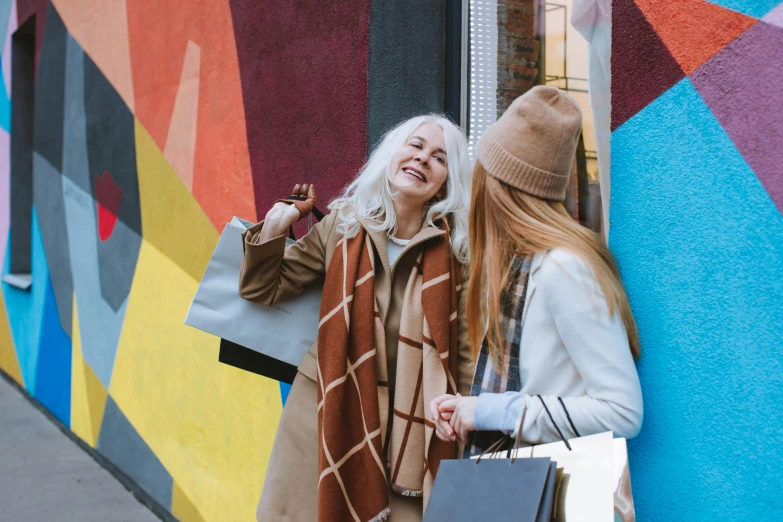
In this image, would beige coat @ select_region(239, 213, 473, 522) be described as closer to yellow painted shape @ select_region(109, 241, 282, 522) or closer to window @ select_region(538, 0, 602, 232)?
window @ select_region(538, 0, 602, 232)

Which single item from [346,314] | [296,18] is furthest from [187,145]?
[346,314]

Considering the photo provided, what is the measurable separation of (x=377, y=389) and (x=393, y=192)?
23.9 inches

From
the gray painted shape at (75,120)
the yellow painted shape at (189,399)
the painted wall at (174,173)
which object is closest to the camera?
the painted wall at (174,173)

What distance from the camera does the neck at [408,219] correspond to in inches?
91.3

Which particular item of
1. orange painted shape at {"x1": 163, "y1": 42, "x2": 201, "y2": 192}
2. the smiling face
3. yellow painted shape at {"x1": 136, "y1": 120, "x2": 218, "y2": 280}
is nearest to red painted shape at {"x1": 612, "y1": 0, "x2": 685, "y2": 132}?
the smiling face

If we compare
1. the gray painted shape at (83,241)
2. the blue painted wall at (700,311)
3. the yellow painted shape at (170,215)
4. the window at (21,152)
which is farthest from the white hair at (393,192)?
the window at (21,152)

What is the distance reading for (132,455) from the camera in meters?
5.16

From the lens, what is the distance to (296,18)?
3504mm

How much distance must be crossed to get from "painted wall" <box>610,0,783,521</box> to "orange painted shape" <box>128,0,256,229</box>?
232cm

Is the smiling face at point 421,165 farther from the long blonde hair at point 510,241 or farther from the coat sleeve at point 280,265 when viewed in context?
the long blonde hair at point 510,241

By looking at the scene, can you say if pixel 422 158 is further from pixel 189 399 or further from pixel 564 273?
pixel 189 399

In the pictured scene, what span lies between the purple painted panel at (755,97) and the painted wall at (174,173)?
1.60 meters

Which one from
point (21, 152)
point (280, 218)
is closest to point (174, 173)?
point (280, 218)

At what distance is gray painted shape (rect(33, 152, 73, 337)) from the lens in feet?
21.2
